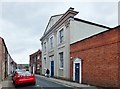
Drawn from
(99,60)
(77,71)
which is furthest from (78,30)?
(99,60)

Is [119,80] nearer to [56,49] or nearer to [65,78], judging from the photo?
[65,78]

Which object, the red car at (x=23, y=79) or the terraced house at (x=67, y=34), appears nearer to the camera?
the red car at (x=23, y=79)

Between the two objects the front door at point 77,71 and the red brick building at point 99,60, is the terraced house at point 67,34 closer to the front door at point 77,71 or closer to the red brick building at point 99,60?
the front door at point 77,71

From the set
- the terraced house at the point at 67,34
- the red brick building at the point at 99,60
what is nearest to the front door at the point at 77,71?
the red brick building at the point at 99,60

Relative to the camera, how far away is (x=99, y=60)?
1862 cm

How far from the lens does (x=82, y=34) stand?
90.4 feet

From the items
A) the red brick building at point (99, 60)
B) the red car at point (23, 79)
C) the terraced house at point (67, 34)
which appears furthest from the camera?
the terraced house at point (67, 34)

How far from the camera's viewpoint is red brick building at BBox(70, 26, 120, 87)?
53.2 ft

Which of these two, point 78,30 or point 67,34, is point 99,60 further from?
point 67,34

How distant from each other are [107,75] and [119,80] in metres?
1.74

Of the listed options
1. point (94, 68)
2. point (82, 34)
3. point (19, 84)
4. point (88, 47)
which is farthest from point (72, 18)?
point (19, 84)

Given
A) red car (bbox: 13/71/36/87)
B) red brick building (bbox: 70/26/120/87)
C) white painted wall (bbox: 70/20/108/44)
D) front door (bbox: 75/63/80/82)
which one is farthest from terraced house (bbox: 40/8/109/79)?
red car (bbox: 13/71/36/87)

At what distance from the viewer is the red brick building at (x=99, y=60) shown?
53.2ft

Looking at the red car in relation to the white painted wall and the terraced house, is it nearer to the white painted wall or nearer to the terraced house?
the terraced house
